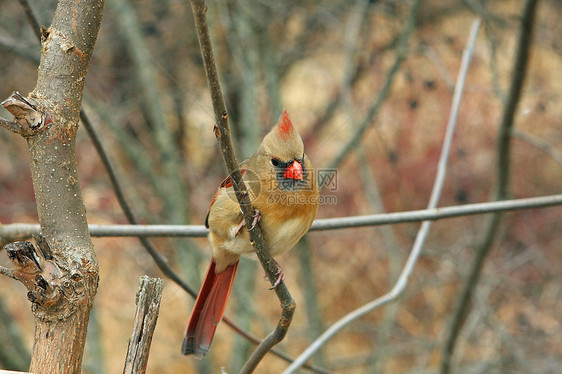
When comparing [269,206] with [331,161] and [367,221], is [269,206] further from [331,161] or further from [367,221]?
[331,161]

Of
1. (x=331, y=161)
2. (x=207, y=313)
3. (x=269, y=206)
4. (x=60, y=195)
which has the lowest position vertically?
(x=60, y=195)

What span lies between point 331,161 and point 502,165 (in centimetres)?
182

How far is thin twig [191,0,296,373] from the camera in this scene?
3.98 ft

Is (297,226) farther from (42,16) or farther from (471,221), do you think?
(471,221)

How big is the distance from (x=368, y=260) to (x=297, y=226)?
14.1 feet

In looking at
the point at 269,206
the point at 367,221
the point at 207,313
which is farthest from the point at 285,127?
the point at 207,313

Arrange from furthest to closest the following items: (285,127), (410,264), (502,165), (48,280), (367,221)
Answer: (502,165), (410,264), (367,221), (285,127), (48,280)

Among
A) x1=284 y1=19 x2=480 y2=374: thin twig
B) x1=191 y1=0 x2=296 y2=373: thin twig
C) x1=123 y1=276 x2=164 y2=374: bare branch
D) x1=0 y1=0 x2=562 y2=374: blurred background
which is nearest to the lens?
x1=191 y1=0 x2=296 y2=373: thin twig

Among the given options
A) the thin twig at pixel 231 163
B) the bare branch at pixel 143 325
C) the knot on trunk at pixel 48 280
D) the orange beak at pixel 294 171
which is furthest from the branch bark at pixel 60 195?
the orange beak at pixel 294 171

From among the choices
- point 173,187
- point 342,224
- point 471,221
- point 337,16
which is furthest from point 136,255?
point 342,224

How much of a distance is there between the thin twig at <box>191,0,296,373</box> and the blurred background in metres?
2.54

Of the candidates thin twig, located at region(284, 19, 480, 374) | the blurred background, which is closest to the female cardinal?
thin twig, located at region(284, 19, 480, 374)

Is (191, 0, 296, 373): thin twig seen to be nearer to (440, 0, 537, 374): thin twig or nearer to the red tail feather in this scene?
the red tail feather

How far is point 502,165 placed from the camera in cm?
311
